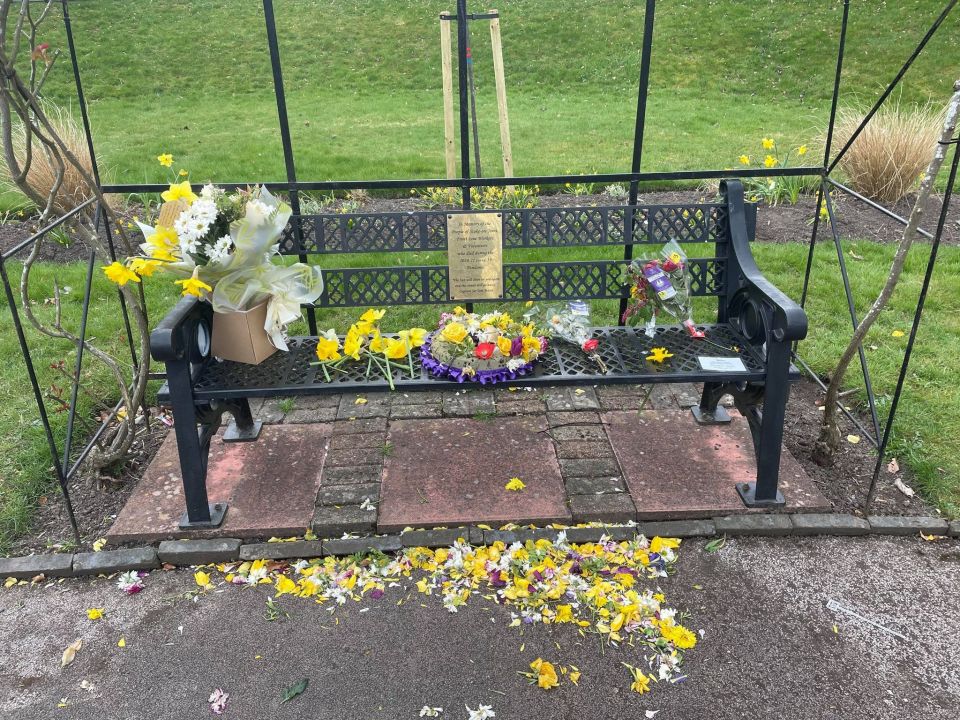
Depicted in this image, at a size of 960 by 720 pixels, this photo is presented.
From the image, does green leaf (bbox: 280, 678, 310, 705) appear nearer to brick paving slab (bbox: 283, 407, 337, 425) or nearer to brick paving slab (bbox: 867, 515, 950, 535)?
brick paving slab (bbox: 283, 407, 337, 425)

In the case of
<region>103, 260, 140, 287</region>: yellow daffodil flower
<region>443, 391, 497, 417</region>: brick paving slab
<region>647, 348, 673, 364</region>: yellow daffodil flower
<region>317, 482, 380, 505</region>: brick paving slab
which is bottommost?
<region>317, 482, 380, 505</region>: brick paving slab

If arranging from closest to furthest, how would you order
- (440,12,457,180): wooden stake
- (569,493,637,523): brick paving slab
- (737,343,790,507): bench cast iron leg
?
(737,343,790,507): bench cast iron leg, (569,493,637,523): brick paving slab, (440,12,457,180): wooden stake

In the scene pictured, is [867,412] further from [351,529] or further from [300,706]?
[300,706]

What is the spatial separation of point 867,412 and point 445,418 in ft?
6.75

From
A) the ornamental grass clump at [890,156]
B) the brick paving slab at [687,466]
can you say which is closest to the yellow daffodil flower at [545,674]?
the brick paving slab at [687,466]

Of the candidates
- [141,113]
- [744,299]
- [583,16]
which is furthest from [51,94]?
[744,299]

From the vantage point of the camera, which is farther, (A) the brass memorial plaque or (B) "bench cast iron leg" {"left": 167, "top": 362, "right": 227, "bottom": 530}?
(A) the brass memorial plaque

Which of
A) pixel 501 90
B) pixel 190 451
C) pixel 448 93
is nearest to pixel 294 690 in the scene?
pixel 190 451

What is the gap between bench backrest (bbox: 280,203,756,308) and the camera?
3250 millimetres

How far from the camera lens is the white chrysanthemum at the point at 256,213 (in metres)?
2.64

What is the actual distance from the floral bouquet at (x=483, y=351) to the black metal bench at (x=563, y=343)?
66 millimetres

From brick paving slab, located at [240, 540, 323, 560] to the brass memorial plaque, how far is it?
4.18 ft

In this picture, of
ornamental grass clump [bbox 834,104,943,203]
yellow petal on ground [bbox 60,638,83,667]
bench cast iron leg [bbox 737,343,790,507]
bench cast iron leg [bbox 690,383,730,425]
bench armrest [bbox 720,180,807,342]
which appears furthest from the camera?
ornamental grass clump [bbox 834,104,943,203]

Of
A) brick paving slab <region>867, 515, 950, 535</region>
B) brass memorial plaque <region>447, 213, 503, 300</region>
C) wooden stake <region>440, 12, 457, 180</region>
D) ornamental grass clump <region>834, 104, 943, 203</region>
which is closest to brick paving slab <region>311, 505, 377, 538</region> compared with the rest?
brass memorial plaque <region>447, 213, 503, 300</region>
